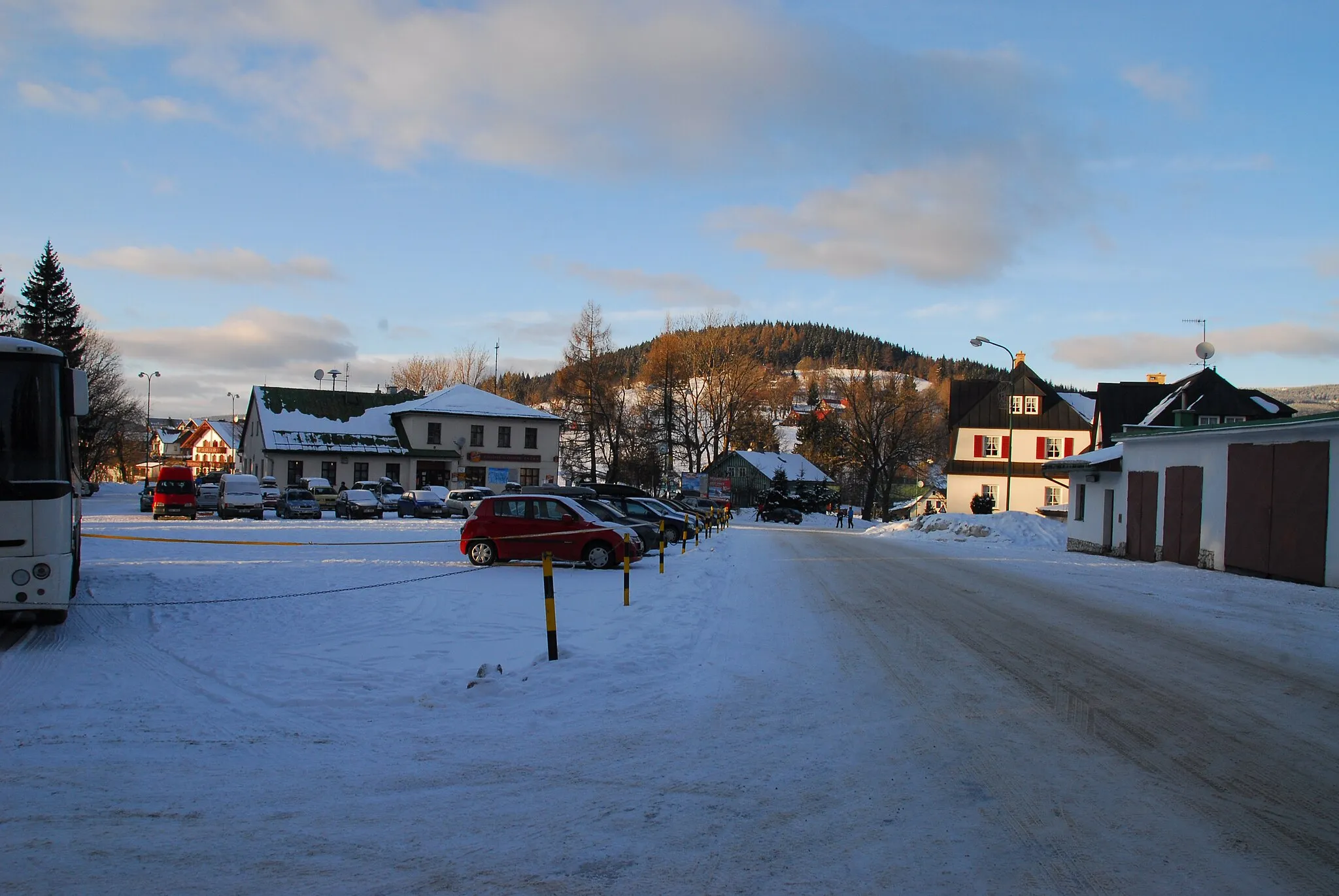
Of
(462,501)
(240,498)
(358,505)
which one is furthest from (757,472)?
(240,498)

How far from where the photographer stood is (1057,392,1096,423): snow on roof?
222 feet

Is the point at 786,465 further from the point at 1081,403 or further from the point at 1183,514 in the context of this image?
the point at 1183,514

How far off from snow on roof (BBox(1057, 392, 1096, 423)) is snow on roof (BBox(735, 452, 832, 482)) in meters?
22.1

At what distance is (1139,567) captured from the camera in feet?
76.0


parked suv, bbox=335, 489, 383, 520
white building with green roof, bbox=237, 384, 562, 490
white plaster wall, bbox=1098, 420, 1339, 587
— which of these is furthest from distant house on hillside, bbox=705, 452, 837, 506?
white plaster wall, bbox=1098, 420, 1339, 587

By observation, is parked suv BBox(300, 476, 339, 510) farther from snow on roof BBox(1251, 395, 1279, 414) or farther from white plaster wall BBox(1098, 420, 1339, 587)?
snow on roof BBox(1251, 395, 1279, 414)

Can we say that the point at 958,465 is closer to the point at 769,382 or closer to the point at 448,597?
the point at 769,382

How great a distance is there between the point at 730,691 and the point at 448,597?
24.1 feet

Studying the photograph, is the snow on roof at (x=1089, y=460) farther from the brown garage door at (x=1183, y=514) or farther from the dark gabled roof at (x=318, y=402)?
the dark gabled roof at (x=318, y=402)

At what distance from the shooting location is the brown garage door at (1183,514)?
925 inches

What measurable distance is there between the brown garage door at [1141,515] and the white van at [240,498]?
35.2 metres

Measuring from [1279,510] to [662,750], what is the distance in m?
19.6

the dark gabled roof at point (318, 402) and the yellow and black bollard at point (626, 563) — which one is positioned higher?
the dark gabled roof at point (318, 402)

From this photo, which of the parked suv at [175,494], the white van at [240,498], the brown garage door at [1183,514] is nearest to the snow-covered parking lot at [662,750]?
the brown garage door at [1183,514]
